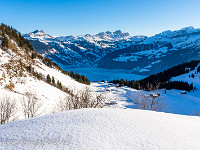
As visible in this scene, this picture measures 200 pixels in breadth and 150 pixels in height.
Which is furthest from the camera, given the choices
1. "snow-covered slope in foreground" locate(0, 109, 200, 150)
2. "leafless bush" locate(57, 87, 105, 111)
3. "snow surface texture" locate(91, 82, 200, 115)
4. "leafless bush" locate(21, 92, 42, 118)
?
"snow surface texture" locate(91, 82, 200, 115)

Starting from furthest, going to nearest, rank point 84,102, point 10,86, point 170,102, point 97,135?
point 170,102, point 10,86, point 84,102, point 97,135

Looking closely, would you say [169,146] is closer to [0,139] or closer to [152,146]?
[152,146]

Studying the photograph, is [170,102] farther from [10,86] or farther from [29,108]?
[10,86]

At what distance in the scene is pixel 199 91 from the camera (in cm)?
8356

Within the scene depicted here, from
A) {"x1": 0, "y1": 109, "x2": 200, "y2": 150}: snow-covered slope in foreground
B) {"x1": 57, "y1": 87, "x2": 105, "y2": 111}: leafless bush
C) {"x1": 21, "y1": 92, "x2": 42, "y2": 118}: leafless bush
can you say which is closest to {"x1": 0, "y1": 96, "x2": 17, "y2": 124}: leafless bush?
{"x1": 21, "y1": 92, "x2": 42, "y2": 118}: leafless bush

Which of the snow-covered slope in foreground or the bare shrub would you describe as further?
the bare shrub

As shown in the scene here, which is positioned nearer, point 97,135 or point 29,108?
point 97,135

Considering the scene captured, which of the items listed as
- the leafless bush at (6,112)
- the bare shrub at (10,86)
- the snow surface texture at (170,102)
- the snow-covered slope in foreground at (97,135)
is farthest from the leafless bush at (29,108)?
the snow surface texture at (170,102)

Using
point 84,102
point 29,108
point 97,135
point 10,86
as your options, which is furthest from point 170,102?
point 97,135

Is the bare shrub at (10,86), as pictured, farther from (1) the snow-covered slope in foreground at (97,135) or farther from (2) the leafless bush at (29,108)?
(1) the snow-covered slope in foreground at (97,135)

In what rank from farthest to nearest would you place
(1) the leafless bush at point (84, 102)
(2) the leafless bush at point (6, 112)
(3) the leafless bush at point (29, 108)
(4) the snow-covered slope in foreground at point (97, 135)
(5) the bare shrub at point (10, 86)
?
(5) the bare shrub at point (10, 86)
(3) the leafless bush at point (29, 108)
(1) the leafless bush at point (84, 102)
(2) the leafless bush at point (6, 112)
(4) the snow-covered slope in foreground at point (97, 135)

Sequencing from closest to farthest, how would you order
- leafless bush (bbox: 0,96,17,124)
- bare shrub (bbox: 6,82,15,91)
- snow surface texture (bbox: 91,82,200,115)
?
leafless bush (bbox: 0,96,17,124), bare shrub (bbox: 6,82,15,91), snow surface texture (bbox: 91,82,200,115)

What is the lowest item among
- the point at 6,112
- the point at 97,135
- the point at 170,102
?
the point at 170,102

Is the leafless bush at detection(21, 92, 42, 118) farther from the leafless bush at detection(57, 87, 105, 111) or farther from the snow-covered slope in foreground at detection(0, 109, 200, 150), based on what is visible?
the snow-covered slope in foreground at detection(0, 109, 200, 150)
